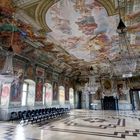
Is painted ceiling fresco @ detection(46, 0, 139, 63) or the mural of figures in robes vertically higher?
painted ceiling fresco @ detection(46, 0, 139, 63)

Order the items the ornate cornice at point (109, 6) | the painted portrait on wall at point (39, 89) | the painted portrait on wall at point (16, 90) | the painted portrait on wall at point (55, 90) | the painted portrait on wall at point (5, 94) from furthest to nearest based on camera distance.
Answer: the painted portrait on wall at point (55, 90)
the painted portrait on wall at point (39, 89)
the painted portrait on wall at point (16, 90)
the painted portrait on wall at point (5, 94)
the ornate cornice at point (109, 6)

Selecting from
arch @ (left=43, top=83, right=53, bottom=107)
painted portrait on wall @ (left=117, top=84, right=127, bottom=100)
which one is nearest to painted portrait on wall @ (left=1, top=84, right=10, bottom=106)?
arch @ (left=43, top=83, right=53, bottom=107)

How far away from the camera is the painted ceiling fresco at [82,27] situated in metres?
6.80

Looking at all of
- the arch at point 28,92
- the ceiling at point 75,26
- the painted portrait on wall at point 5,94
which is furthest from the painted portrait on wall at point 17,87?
the ceiling at point 75,26

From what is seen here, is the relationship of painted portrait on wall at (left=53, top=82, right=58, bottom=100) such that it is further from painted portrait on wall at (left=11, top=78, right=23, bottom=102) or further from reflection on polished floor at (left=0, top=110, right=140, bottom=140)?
reflection on polished floor at (left=0, top=110, right=140, bottom=140)

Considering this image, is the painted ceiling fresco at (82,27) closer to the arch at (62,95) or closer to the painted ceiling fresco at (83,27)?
the painted ceiling fresco at (83,27)

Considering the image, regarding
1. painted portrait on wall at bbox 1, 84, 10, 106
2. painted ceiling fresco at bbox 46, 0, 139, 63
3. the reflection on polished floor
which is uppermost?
painted ceiling fresco at bbox 46, 0, 139, 63

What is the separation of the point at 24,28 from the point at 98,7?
14.9ft

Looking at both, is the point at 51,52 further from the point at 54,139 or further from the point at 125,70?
the point at 54,139

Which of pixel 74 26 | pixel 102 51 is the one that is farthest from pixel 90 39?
pixel 102 51

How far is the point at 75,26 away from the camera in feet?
27.3

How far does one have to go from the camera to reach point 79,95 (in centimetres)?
2673

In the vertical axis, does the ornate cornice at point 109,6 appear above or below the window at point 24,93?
above

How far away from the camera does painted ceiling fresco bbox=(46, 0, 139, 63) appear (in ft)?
22.3
